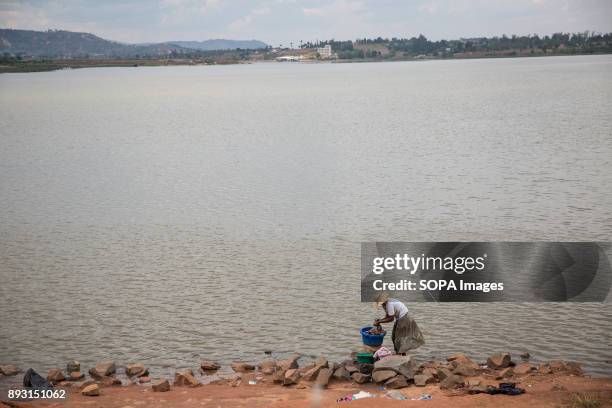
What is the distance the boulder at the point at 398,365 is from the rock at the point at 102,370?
6812mm

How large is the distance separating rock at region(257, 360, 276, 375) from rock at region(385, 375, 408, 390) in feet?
10.6

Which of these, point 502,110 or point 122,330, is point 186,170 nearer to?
point 122,330

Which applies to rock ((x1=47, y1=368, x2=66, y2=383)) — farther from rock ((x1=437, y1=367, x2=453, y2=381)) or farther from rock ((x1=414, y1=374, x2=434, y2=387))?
rock ((x1=437, y1=367, x2=453, y2=381))

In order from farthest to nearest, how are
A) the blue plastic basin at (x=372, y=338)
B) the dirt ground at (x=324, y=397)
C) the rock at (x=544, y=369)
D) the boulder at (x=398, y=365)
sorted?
the blue plastic basin at (x=372, y=338) → the rock at (x=544, y=369) → the boulder at (x=398, y=365) → the dirt ground at (x=324, y=397)

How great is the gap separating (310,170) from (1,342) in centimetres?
3243

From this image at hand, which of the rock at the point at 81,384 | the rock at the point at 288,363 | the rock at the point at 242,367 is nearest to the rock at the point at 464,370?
the rock at the point at 288,363

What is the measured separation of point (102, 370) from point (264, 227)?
16.8m

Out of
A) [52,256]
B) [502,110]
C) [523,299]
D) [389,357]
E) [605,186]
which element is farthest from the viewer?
[502,110]

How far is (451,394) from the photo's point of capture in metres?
16.0

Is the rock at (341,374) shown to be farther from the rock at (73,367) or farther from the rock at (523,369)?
the rock at (73,367)

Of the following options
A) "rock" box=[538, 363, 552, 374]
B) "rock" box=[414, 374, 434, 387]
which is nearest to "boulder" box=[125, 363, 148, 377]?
"rock" box=[414, 374, 434, 387]

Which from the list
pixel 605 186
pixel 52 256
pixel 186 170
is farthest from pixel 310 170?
pixel 52 256

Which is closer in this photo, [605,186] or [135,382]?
[135,382]

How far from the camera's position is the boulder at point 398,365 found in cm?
1719
